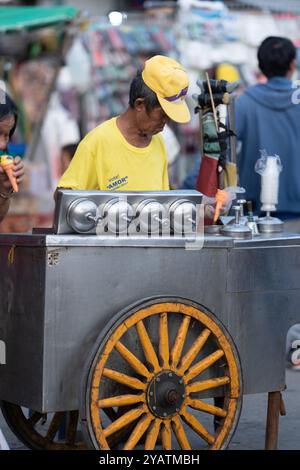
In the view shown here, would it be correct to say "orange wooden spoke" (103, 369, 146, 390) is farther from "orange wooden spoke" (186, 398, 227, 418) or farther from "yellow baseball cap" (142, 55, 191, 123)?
"yellow baseball cap" (142, 55, 191, 123)

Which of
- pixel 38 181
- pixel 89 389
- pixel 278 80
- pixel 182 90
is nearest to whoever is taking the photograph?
pixel 89 389

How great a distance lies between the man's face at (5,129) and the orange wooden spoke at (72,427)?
1.11 m

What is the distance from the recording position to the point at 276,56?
609 centimetres

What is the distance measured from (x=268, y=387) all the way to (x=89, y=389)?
0.77 m

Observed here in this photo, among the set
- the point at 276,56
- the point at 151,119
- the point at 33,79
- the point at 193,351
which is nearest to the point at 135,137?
the point at 151,119

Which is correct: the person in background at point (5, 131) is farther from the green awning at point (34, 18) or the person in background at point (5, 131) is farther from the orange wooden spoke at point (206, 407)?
the green awning at point (34, 18)

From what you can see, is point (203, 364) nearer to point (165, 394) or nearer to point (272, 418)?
point (165, 394)

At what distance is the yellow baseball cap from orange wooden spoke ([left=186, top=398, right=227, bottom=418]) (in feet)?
3.38

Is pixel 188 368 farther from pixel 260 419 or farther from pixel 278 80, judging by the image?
pixel 278 80

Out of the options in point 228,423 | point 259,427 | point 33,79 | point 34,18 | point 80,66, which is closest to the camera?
point 228,423

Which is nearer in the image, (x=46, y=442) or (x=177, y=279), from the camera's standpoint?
(x=177, y=279)

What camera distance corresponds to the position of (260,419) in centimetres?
531

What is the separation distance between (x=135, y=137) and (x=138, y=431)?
1189 mm

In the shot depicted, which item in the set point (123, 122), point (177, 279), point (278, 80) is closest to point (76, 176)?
point (123, 122)
